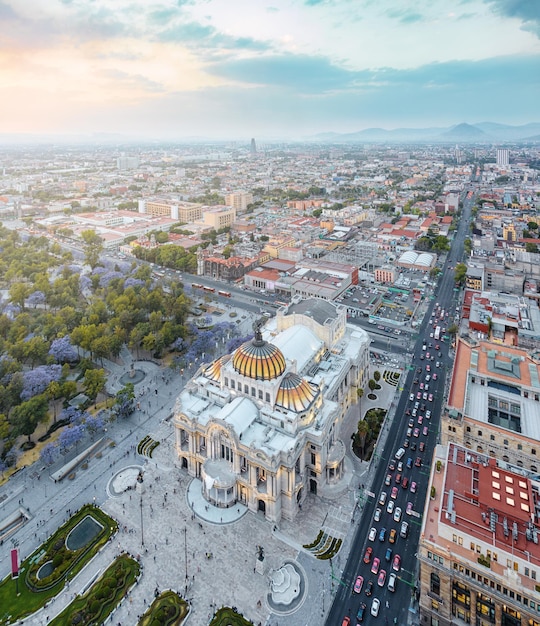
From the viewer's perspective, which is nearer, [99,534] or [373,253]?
[99,534]

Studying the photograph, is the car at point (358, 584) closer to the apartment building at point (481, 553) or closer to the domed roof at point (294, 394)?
the apartment building at point (481, 553)

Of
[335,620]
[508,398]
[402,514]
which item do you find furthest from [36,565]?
[508,398]

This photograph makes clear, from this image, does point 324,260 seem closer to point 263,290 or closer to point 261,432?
point 263,290

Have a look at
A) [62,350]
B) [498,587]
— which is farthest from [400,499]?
[62,350]

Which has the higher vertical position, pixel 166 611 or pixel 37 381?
pixel 37 381

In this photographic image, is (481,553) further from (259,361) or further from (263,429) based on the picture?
(259,361)

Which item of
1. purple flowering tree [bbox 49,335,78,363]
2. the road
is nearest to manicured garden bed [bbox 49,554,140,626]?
the road
